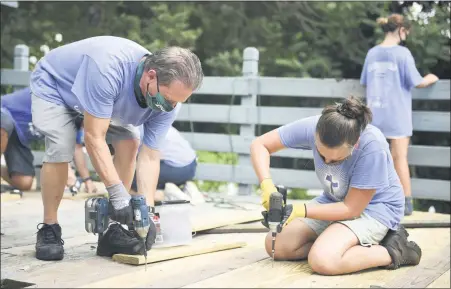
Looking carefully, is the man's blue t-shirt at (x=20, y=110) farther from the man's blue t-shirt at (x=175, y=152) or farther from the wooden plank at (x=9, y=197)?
the man's blue t-shirt at (x=175, y=152)

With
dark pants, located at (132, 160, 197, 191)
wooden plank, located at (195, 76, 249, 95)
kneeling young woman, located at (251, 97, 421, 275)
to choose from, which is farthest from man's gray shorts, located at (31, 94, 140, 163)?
wooden plank, located at (195, 76, 249, 95)

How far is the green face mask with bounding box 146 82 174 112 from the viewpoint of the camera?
3.68m

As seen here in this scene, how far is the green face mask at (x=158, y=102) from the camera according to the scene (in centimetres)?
368

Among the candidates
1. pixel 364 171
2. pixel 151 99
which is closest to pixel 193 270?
pixel 151 99

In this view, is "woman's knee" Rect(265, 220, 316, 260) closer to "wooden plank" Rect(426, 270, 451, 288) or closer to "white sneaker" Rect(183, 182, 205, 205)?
"wooden plank" Rect(426, 270, 451, 288)

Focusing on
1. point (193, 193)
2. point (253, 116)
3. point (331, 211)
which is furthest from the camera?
point (253, 116)

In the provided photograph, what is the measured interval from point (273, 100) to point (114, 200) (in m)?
5.30

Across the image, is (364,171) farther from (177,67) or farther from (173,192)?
(173,192)

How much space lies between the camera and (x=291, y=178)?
7.25 meters

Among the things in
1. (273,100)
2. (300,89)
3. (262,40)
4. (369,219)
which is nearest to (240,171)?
(300,89)

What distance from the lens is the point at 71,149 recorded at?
4039mm

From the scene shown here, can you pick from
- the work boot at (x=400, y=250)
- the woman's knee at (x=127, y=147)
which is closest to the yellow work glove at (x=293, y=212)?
the work boot at (x=400, y=250)

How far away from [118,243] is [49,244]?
0.37m

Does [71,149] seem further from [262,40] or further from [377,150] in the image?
[262,40]
